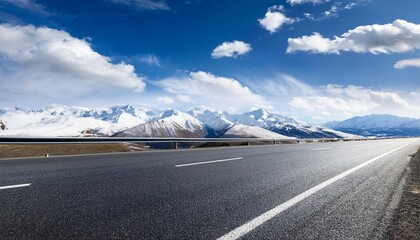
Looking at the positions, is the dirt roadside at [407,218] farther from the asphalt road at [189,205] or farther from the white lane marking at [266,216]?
the white lane marking at [266,216]

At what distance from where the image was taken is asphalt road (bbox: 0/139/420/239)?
3758 millimetres

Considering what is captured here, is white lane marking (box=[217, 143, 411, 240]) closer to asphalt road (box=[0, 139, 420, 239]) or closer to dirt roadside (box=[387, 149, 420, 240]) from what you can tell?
asphalt road (box=[0, 139, 420, 239])

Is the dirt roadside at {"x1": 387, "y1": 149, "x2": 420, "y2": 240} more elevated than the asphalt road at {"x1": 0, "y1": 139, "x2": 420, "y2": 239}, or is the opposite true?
the asphalt road at {"x1": 0, "y1": 139, "x2": 420, "y2": 239}

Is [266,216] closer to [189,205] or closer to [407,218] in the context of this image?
[189,205]

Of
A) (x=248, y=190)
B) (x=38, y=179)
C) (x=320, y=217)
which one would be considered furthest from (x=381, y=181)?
(x=38, y=179)

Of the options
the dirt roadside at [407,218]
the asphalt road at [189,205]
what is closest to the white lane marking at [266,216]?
the asphalt road at [189,205]

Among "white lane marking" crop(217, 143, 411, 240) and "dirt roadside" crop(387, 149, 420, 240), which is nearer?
"white lane marking" crop(217, 143, 411, 240)

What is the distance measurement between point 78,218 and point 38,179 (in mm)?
3244

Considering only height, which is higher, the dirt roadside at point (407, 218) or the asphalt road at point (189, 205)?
the asphalt road at point (189, 205)

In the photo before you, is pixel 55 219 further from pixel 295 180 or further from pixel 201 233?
pixel 295 180

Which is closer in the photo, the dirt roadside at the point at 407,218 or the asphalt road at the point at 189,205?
the asphalt road at the point at 189,205

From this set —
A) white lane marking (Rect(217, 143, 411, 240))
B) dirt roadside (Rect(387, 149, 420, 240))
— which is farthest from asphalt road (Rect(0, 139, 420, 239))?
dirt roadside (Rect(387, 149, 420, 240))

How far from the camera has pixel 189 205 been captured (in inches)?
194

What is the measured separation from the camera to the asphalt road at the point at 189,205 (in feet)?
12.3
